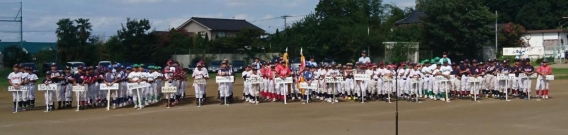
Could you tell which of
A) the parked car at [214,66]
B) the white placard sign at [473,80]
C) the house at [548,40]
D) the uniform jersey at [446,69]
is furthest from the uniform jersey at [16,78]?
the house at [548,40]

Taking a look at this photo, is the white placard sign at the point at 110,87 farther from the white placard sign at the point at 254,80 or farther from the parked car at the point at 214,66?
the parked car at the point at 214,66

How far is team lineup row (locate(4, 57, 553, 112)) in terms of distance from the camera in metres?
23.6

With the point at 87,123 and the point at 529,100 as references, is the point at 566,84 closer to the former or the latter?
the point at 529,100

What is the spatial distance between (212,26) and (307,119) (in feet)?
221

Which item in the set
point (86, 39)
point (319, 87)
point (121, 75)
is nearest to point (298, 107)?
point (319, 87)

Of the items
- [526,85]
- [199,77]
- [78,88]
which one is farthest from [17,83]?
[526,85]

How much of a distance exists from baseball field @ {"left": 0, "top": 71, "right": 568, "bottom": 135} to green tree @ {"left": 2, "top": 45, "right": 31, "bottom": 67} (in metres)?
28.6

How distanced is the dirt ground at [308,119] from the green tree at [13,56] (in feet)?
93.8

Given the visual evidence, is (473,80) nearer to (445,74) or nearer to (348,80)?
(445,74)

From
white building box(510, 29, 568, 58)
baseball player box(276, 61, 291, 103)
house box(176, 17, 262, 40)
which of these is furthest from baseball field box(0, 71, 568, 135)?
house box(176, 17, 262, 40)

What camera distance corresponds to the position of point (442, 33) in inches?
2247

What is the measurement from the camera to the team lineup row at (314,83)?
23578 mm

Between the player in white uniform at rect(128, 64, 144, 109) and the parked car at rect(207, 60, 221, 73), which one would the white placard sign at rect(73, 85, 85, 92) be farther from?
the parked car at rect(207, 60, 221, 73)

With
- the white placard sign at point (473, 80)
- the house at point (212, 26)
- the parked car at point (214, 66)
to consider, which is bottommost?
the white placard sign at point (473, 80)
